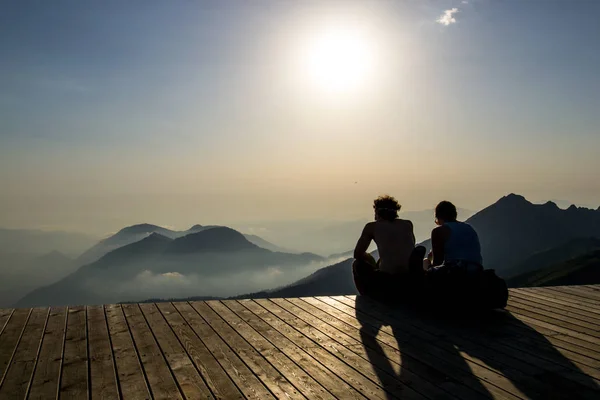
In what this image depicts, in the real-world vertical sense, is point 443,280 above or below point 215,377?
above

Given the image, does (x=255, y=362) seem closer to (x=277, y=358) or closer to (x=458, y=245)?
(x=277, y=358)

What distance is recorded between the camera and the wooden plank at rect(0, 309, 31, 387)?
4.95 meters

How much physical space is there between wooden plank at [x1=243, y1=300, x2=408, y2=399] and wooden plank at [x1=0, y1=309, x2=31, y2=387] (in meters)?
3.15

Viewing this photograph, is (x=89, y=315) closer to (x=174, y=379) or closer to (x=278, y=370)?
(x=174, y=379)

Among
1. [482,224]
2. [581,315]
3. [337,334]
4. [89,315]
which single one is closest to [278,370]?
[337,334]

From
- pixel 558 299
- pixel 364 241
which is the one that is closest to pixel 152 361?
pixel 364 241

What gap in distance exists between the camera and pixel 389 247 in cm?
Result: 768

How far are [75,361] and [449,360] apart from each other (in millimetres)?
4066

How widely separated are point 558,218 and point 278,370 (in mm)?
211996

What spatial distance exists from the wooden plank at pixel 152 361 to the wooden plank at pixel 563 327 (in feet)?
16.4

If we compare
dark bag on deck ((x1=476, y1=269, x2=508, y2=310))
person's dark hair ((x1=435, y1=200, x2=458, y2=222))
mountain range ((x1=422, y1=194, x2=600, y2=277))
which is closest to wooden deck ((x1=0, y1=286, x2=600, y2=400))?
dark bag on deck ((x1=476, y1=269, x2=508, y2=310))

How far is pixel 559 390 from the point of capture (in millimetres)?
4293

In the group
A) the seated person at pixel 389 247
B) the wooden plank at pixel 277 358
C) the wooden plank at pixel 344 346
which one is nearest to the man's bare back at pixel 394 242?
the seated person at pixel 389 247

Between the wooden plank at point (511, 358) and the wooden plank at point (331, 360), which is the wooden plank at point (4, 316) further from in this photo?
the wooden plank at point (511, 358)
